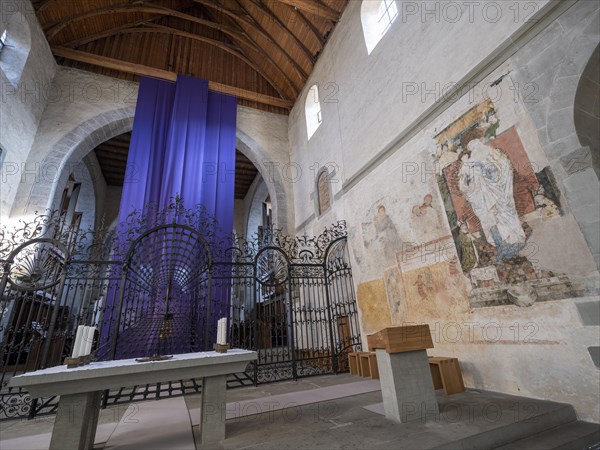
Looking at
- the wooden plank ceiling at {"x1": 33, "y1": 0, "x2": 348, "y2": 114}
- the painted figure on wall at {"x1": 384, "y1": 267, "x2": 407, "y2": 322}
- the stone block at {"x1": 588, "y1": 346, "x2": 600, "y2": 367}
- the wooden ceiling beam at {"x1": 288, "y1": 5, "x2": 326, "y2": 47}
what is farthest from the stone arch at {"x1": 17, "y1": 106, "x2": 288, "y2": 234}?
the stone block at {"x1": 588, "y1": 346, "x2": 600, "y2": 367}

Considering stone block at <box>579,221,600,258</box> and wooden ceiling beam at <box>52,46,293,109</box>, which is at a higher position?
wooden ceiling beam at <box>52,46,293,109</box>

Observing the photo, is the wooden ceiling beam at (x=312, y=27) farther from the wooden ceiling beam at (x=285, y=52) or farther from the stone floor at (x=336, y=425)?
the stone floor at (x=336, y=425)

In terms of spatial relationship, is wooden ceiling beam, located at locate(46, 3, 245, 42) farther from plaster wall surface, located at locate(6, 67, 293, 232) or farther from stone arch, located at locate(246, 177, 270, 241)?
stone arch, located at locate(246, 177, 270, 241)

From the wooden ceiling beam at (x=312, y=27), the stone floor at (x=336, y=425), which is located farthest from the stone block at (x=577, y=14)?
the wooden ceiling beam at (x=312, y=27)

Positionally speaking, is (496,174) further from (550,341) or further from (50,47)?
(50,47)

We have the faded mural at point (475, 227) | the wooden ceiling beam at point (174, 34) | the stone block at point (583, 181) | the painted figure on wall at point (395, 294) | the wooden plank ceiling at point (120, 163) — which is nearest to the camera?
the stone block at point (583, 181)

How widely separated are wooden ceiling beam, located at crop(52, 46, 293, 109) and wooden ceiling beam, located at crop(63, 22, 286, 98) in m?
0.34

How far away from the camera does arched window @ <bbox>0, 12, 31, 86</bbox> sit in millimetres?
6266

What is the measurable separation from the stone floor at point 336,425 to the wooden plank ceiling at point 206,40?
873 cm

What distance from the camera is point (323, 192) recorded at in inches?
311

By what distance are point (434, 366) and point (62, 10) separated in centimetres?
1155

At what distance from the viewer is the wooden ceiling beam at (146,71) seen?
807 cm

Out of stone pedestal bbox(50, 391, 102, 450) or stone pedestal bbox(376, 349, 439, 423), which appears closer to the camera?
stone pedestal bbox(50, 391, 102, 450)

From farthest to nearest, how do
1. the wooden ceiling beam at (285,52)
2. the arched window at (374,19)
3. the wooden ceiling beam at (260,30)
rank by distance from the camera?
the wooden ceiling beam at (285,52)
the wooden ceiling beam at (260,30)
the arched window at (374,19)
